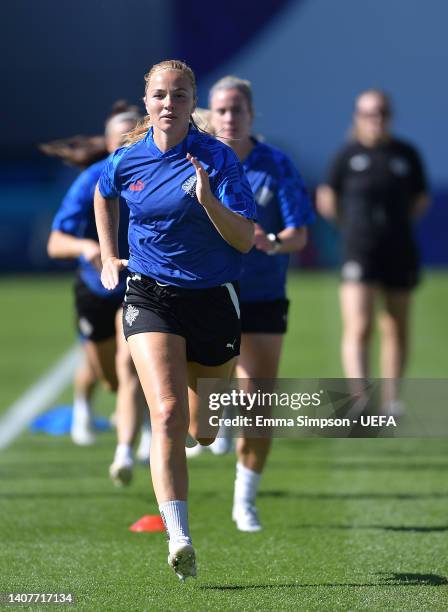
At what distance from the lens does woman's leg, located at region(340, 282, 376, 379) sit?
10953mm

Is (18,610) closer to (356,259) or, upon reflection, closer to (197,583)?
(197,583)

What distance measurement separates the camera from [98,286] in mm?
9086

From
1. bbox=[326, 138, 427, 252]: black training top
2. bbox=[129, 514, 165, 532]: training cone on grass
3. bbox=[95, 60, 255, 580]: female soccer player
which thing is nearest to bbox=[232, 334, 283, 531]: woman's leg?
bbox=[129, 514, 165, 532]: training cone on grass

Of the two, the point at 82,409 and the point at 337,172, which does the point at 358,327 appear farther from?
the point at 82,409

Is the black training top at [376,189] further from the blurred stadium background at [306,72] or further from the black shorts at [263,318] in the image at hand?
the blurred stadium background at [306,72]

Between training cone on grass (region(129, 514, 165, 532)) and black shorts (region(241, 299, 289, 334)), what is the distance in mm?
1104

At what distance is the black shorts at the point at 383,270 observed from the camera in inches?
441

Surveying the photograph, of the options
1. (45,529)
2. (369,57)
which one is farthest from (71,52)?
(45,529)

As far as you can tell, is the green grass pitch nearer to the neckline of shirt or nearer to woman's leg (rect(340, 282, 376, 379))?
woman's leg (rect(340, 282, 376, 379))

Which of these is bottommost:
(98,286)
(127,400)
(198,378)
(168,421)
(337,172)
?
(127,400)

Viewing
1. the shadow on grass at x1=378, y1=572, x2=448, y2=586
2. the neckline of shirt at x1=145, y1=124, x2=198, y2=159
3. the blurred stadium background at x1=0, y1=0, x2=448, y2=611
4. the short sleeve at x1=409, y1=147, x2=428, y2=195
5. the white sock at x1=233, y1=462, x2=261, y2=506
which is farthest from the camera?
the short sleeve at x1=409, y1=147, x2=428, y2=195

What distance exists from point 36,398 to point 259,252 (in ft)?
19.0

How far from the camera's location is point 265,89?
29.5 metres

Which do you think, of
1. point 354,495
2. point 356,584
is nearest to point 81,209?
point 354,495
